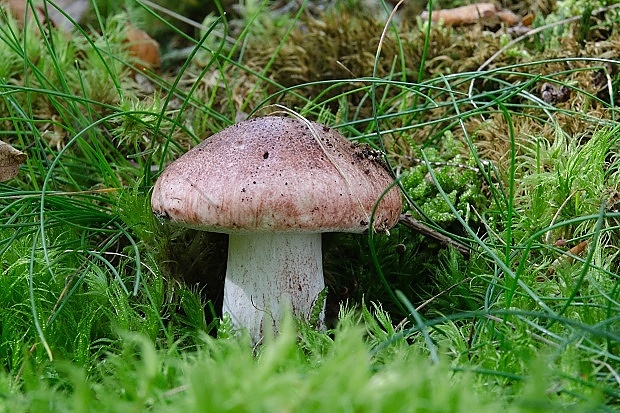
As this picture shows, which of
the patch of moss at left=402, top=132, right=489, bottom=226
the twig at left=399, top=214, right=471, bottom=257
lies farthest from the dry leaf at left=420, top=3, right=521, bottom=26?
the twig at left=399, top=214, right=471, bottom=257

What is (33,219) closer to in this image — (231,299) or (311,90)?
(231,299)

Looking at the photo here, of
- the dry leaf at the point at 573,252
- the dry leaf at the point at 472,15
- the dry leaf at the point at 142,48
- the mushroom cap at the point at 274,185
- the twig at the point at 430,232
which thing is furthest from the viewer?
the dry leaf at the point at 142,48

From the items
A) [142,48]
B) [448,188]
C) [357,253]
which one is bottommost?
A: [357,253]

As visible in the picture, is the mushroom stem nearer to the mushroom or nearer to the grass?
the mushroom

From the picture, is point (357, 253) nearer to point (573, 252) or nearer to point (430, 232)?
point (430, 232)

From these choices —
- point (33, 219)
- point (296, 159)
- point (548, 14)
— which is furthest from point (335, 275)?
point (548, 14)

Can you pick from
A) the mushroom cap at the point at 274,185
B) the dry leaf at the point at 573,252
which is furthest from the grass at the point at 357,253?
the mushroom cap at the point at 274,185

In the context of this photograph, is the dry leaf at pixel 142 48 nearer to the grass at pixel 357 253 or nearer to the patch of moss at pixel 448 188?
the grass at pixel 357 253

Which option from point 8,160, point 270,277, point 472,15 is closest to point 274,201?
point 270,277
